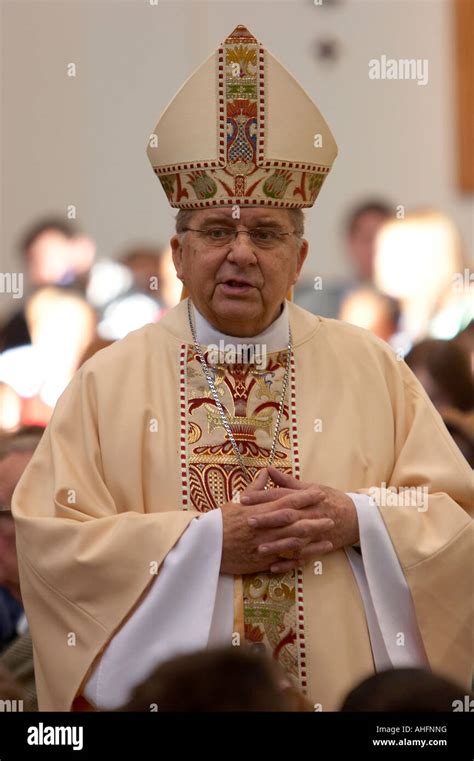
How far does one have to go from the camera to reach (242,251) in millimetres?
4594

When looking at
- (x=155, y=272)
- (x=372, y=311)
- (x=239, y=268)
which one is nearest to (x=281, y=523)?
(x=239, y=268)

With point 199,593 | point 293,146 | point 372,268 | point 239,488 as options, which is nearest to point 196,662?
point 199,593

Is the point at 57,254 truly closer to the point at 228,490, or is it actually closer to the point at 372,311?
the point at 372,311

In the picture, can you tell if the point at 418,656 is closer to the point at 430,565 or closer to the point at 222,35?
the point at 430,565

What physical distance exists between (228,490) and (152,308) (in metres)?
5.29

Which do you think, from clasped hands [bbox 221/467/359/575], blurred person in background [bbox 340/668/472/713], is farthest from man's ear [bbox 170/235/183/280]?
blurred person in background [bbox 340/668/472/713]

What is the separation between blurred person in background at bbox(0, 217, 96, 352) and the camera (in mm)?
10062

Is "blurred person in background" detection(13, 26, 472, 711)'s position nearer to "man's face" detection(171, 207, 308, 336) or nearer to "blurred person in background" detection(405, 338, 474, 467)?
"man's face" detection(171, 207, 308, 336)

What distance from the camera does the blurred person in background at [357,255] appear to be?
10180mm

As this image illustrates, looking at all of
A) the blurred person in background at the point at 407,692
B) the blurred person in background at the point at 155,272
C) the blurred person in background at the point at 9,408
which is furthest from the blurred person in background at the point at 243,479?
the blurred person in background at the point at 155,272

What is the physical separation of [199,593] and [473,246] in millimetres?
7025

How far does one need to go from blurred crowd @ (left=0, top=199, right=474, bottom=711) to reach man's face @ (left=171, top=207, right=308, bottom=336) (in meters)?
1.27

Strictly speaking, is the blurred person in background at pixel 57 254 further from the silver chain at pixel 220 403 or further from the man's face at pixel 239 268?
the man's face at pixel 239 268

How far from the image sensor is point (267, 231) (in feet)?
15.4
